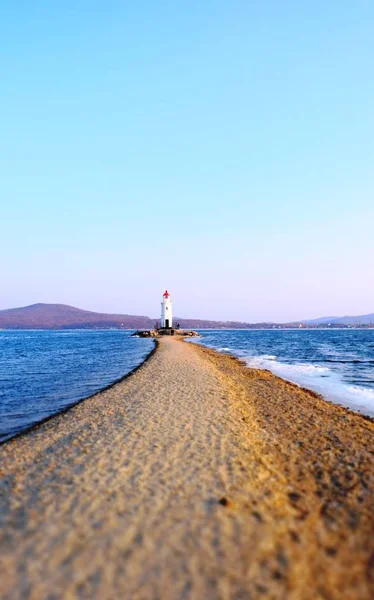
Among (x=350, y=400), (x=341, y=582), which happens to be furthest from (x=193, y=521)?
(x=350, y=400)

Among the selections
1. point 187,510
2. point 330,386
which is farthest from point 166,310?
point 187,510

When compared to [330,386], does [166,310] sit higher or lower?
higher

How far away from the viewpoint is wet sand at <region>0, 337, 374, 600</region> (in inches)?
213

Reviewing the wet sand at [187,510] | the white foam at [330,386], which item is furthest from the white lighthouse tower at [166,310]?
the wet sand at [187,510]

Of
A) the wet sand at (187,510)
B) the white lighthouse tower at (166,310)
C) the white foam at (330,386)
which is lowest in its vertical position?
the white foam at (330,386)

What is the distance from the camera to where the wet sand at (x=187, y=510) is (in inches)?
213

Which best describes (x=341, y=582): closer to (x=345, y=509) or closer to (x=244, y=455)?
(x=345, y=509)

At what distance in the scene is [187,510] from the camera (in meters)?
7.01

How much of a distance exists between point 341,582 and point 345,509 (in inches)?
87.5

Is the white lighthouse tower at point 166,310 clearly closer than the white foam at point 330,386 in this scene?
No

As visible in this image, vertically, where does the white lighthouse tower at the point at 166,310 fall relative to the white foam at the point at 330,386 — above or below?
above

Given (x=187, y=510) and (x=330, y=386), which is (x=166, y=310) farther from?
(x=187, y=510)

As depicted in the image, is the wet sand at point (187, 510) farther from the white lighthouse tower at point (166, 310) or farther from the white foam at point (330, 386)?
the white lighthouse tower at point (166, 310)

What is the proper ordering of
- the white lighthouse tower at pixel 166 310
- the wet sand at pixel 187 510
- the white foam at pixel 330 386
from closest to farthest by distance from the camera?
the wet sand at pixel 187 510 < the white foam at pixel 330 386 < the white lighthouse tower at pixel 166 310
